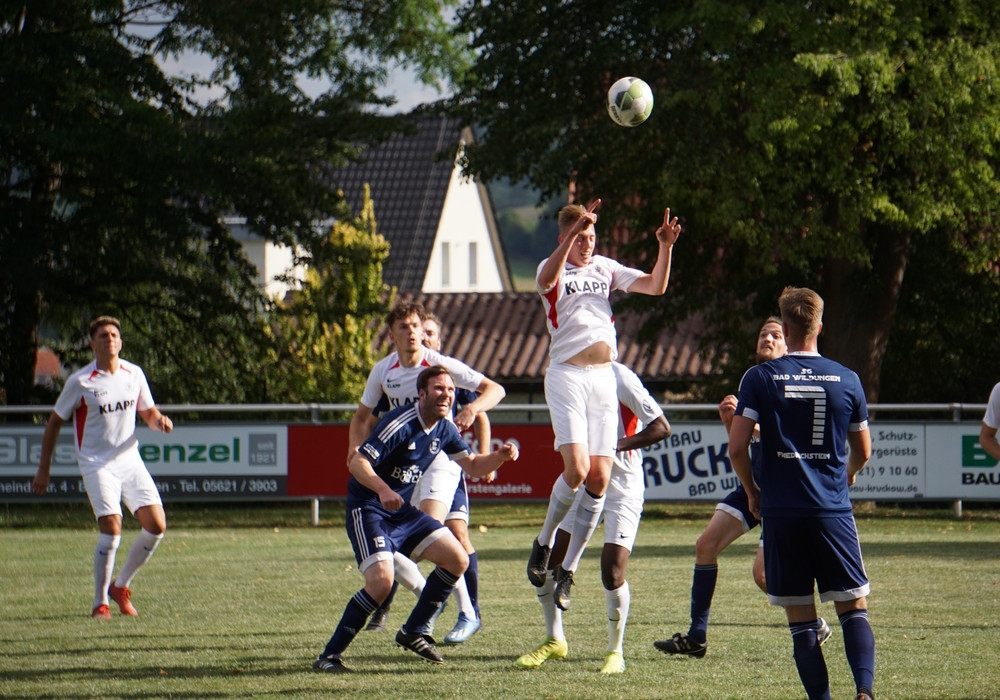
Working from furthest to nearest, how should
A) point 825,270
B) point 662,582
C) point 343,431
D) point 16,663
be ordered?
1. point 825,270
2. point 343,431
3. point 662,582
4. point 16,663

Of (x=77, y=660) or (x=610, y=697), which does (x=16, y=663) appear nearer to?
(x=77, y=660)

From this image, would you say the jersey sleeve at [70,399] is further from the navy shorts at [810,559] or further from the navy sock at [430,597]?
the navy shorts at [810,559]

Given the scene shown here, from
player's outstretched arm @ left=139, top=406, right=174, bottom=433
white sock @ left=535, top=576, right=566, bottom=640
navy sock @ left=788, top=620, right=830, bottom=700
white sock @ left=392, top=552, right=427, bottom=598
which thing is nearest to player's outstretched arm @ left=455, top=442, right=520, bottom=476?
white sock @ left=535, top=576, right=566, bottom=640

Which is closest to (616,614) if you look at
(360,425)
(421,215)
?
(360,425)

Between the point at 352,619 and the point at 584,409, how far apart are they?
1806mm

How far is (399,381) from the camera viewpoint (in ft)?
28.0

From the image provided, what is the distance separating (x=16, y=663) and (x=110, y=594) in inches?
92.9

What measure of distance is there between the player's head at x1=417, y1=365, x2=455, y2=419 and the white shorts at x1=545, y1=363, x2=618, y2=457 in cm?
61

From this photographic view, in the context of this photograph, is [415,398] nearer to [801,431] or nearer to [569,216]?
[569,216]

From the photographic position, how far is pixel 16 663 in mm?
7738

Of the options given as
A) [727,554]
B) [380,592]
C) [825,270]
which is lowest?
[727,554]

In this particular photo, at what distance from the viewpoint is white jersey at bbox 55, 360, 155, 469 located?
1027cm

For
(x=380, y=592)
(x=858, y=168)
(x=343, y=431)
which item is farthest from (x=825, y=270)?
(x=380, y=592)

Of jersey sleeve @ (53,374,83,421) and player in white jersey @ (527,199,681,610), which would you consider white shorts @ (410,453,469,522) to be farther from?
Result: jersey sleeve @ (53,374,83,421)
